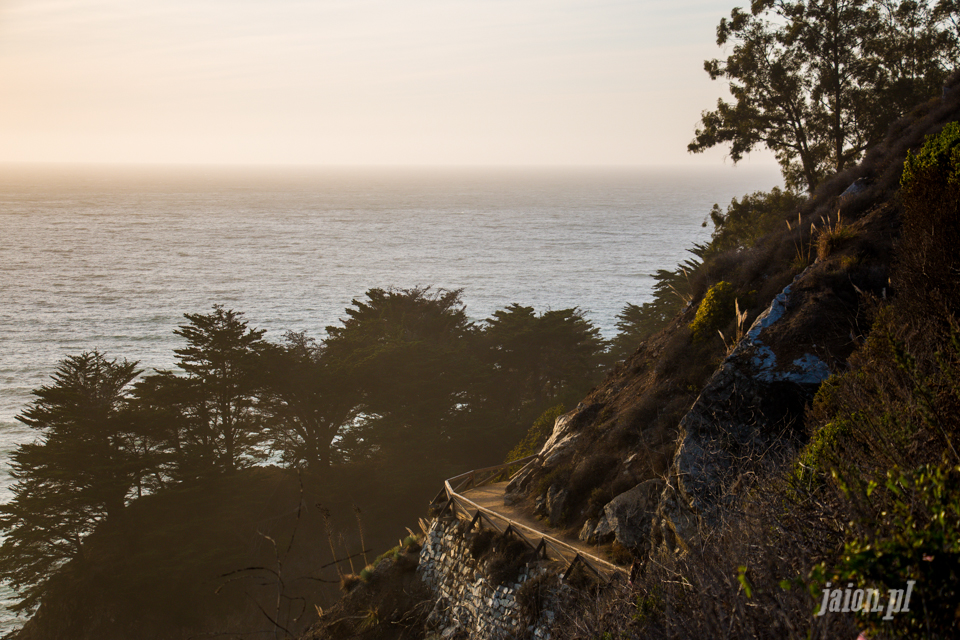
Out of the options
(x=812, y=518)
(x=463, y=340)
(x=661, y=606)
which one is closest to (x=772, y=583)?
(x=812, y=518)

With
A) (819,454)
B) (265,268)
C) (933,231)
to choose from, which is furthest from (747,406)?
(265,268)

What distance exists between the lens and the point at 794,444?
1145cm

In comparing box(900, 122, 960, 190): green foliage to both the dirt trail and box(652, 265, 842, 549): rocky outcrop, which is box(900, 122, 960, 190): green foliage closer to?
box(652, 265, 842, 549): rocky outcrop

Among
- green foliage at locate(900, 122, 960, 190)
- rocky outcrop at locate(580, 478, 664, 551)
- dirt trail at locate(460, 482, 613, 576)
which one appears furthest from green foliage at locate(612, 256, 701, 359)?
green foliage at locate(900, 122, 960, 190)

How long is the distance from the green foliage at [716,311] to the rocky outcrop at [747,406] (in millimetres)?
3422

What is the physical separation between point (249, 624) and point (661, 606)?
23768mm

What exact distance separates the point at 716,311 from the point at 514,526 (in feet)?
25.9

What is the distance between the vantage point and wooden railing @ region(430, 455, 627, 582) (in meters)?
12.5

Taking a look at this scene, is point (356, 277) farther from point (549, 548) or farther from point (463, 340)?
point (549, 548)

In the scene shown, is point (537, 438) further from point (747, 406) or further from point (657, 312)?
point (657, 312)

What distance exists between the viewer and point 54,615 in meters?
25.6

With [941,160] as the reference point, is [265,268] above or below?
below

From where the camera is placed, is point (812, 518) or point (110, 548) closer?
point (812, 518)

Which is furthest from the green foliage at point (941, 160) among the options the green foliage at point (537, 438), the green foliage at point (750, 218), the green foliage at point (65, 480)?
the green foliage at point (65, 480)
